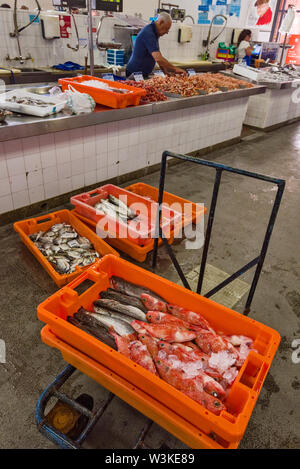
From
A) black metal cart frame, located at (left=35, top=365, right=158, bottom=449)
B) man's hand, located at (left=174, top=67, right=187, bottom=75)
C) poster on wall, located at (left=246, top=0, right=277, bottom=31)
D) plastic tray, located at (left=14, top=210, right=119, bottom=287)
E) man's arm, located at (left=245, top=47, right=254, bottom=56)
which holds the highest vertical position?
poster on wall, located at (left=246, top=0, right=277, bottom=31)

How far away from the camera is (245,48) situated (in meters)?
9.98

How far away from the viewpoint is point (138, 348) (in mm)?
2016

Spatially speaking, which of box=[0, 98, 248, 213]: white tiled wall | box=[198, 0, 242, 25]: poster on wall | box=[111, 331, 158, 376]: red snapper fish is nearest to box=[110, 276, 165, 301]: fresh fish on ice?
box=[111, 331, 158, 376]: red snapper fish

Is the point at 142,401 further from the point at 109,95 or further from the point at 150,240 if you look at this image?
the point at 109,95

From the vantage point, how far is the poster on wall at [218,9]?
12.5 meters

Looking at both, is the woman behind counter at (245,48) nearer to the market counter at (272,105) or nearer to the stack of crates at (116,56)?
the market counter at (272,105)

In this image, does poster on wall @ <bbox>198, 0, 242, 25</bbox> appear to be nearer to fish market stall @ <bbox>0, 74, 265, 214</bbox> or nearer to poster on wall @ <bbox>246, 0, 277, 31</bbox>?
poster on wall @ <bbox>246, 0, 277, 31</bbox>

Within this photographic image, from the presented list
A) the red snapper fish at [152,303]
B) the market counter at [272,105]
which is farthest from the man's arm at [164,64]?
the red snapper fish at [152,303]

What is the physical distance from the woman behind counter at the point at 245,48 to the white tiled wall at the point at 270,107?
200cm

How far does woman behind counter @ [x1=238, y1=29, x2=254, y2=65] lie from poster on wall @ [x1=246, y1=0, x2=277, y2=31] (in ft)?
14.2

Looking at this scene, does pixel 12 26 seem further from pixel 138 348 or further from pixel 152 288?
pixel 138 348

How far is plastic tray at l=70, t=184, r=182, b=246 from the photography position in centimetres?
328

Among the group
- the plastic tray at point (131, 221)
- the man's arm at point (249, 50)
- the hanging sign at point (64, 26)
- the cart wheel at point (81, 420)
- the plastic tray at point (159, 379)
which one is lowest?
the cart wheel at point (81, 420)
